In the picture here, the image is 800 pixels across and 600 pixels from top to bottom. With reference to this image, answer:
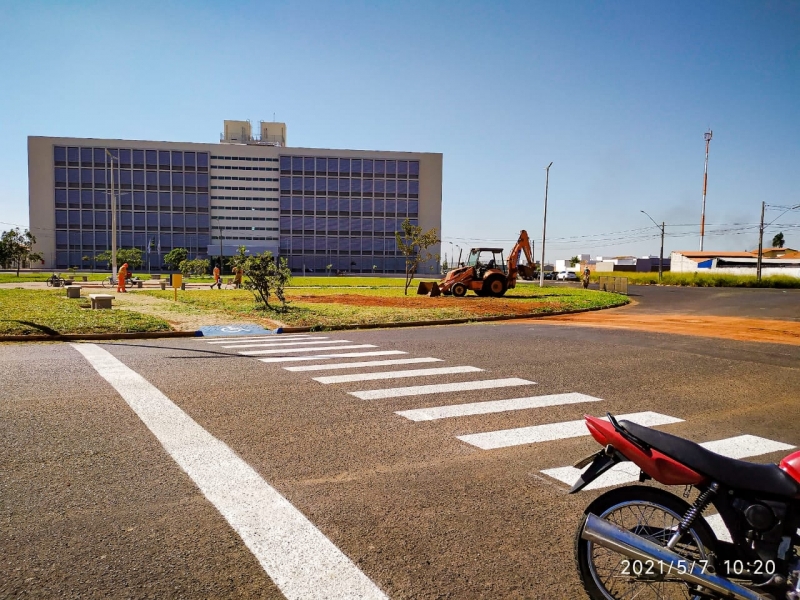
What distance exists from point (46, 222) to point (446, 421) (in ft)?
330

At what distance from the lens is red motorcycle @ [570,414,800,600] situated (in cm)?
254

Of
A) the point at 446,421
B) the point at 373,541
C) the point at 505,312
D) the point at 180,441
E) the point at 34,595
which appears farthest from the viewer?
the point at 505,312

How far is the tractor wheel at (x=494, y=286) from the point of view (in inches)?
1173

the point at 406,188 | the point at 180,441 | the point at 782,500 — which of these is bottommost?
the point at 180,441

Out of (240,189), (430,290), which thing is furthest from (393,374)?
(240,189)

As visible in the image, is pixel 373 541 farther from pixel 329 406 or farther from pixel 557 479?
pixel 329 406

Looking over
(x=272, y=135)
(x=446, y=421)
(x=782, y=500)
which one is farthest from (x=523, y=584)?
(x=272, y=135)

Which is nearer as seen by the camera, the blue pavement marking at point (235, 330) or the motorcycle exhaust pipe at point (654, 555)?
the motorcycle exhaust pipe at point (654, 555)

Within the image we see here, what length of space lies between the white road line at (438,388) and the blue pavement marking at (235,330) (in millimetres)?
8220

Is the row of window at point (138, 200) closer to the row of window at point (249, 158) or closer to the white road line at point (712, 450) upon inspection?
the row of window at point (249, 158)

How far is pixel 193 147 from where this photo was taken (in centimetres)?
9238

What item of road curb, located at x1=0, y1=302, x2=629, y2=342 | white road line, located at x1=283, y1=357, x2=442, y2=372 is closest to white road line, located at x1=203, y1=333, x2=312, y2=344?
road curb, located at x1=0, y1=302, x2=629, y2=342

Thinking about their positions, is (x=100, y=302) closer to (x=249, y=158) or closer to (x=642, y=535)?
(x=642, y=535)

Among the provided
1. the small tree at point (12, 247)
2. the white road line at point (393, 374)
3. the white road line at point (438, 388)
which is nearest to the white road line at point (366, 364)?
the white road line at point (393, 374)
